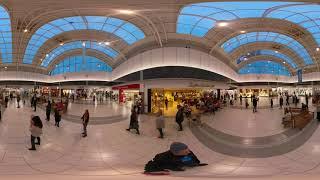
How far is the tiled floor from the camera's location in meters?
A: 7.95

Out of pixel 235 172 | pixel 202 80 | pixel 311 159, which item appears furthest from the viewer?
pixel 202 80

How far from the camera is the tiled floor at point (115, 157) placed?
7.95 meters

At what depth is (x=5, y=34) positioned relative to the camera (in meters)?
38.8

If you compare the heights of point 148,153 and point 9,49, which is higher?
point 9,49

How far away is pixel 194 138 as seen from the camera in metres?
13.7

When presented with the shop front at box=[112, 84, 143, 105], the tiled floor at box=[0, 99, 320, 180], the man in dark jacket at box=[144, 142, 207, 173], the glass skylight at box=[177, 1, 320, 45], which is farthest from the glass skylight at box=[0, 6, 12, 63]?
the man in dark jacket at box=[144, 142, 207, 173]

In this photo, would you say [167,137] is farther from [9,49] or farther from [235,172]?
[9,49]

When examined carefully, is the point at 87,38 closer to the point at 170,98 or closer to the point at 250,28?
the point at 170,98

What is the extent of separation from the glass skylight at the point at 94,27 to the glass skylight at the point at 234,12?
5.51 metres

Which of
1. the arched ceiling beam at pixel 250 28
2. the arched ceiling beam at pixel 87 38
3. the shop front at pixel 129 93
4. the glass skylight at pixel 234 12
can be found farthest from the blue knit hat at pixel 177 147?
the arched ceiling beam at pixel 87 38

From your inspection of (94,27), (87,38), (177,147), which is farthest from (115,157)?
(87,38)

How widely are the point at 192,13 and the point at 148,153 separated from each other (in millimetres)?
15416

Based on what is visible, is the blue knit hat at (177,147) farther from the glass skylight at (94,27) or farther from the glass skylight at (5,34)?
the glass skylight at (5,34)

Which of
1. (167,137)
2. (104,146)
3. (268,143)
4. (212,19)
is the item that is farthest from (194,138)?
(212,19)
